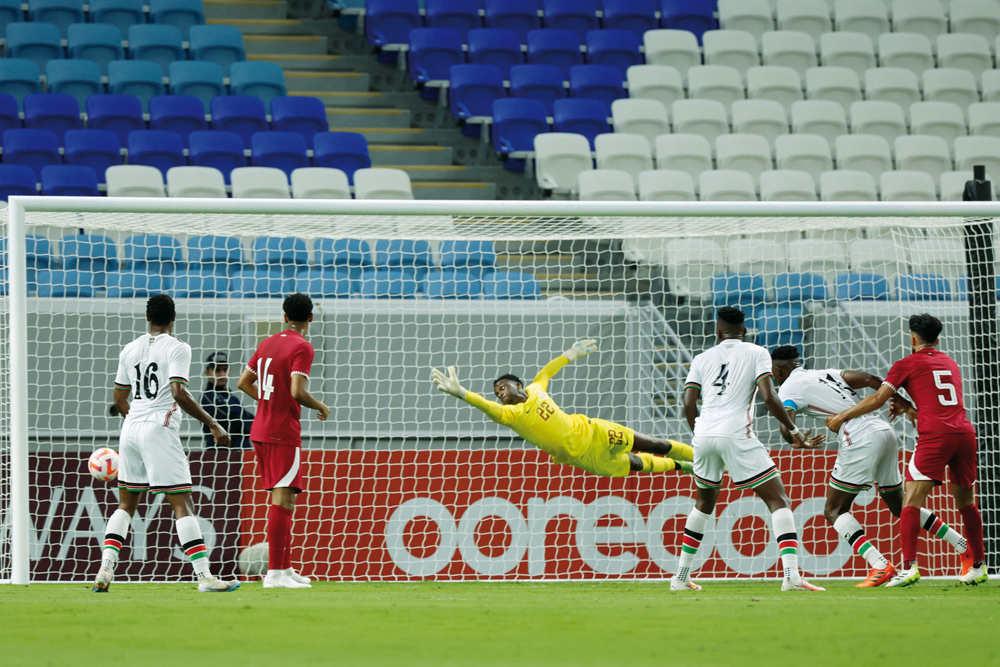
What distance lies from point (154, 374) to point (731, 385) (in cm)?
354

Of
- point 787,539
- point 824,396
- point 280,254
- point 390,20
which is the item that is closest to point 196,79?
point 390,20

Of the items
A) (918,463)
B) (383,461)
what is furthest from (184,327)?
(918,463)

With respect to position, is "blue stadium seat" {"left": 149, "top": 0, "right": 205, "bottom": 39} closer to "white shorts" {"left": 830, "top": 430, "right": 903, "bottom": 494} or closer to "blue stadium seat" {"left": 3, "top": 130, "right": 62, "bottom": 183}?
"blue stadium seat" {"left": 3, "top": 130, "right": 62, "bottom": 183}

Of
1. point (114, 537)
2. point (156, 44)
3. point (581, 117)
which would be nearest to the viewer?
point (114, 537)

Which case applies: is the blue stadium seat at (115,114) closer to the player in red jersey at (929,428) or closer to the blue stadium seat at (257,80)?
the blue stadium seat at (257,80)

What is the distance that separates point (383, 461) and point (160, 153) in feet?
16.8

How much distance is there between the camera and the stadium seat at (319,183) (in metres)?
10.9

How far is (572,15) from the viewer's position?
14500mm

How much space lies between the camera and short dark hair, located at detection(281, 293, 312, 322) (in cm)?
665

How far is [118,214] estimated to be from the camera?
7812 mm

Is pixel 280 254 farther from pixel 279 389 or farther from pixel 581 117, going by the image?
pixel 581 117

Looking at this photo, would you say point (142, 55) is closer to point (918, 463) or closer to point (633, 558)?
point (633, 558)

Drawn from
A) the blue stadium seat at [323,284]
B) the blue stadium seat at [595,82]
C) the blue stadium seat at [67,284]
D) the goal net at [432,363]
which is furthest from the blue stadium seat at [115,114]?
the blue stadium seat at [595,82]

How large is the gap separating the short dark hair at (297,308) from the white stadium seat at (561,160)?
5540 millimetres
